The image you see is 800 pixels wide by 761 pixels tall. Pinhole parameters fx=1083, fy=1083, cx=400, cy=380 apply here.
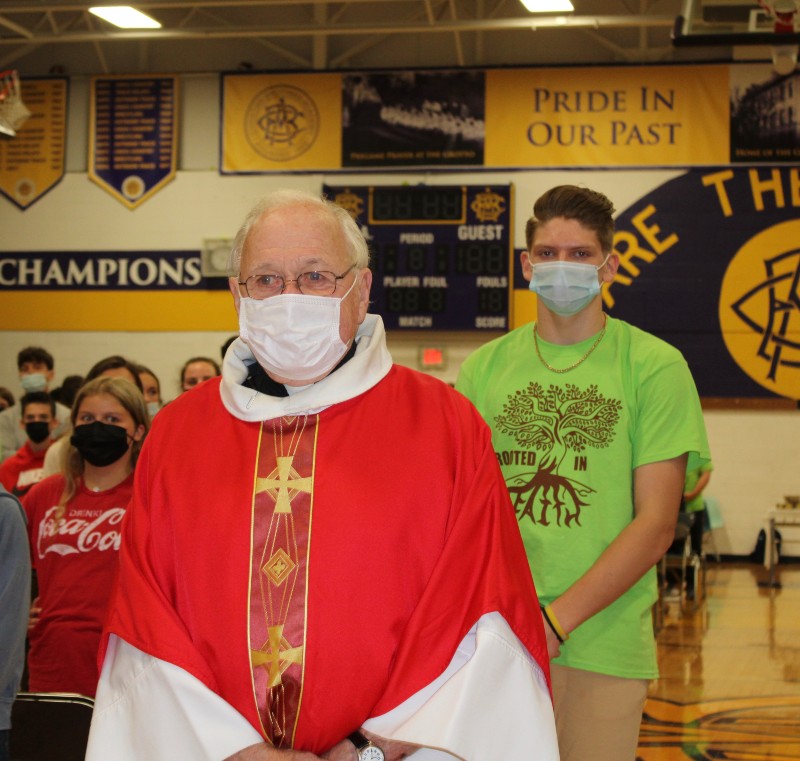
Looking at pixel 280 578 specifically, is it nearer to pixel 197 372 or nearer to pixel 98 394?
pixel 98 394

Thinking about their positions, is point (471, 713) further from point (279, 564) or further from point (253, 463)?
point (253, 463)

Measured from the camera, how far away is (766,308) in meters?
11.5

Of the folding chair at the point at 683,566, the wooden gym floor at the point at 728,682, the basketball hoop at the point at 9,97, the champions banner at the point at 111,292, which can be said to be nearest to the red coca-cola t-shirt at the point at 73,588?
the wooden gym floor at the point at 728,682

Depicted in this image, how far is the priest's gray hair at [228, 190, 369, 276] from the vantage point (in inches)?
84.8

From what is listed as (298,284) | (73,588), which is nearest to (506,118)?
(73,588)

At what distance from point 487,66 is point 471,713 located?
1082cm

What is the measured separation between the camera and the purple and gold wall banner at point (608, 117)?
11625 millimetres

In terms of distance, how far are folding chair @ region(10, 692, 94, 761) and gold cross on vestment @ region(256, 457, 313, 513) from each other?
96 cm

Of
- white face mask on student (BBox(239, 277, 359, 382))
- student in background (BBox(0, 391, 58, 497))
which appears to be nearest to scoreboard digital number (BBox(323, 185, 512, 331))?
student in background (BBox(0, 391, 58, 497))

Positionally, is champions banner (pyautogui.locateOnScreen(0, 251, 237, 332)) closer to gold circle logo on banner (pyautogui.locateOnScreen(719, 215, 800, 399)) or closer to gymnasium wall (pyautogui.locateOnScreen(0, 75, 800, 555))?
gymnasium wall (pyautogui.locateOnScreen(0, 75, 800, 555))

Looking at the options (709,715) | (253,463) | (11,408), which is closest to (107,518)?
(253,463)

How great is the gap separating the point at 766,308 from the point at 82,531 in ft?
30.8

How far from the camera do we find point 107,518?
3.59m

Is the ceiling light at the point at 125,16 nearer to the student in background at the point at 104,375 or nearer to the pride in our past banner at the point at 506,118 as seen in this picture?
the pride in our past banner at the point at 506,118
